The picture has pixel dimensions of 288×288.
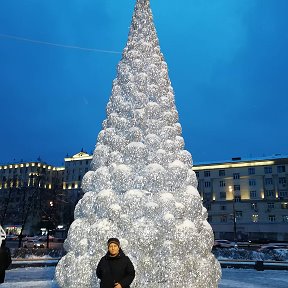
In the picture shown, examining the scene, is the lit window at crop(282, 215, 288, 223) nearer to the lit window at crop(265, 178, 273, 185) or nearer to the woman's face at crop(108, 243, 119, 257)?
the lit window at crop(265, 178, 273, 185)

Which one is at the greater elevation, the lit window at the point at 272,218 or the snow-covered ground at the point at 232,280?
the lit window at the point at 272,218

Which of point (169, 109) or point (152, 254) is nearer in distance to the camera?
point (152, 254)

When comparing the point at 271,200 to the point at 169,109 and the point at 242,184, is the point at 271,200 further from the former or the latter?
the point at 169,109

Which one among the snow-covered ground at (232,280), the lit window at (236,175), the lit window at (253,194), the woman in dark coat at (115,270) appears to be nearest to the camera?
the woman in dark coat at (115,270)

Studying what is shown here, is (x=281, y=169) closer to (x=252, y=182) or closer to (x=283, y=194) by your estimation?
(x=283, y=194)

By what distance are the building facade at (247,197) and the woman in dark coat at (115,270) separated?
49.2 m

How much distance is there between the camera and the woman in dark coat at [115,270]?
14.0ft

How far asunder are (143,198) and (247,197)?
52.9 meters

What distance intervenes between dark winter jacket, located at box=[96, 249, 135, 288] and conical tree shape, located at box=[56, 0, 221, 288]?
1635 mm

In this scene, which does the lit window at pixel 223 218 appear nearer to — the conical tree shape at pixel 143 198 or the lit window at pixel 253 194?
the lit window at pixel 253 194

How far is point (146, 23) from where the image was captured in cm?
798

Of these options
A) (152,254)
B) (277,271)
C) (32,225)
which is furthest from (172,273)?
(32,225)

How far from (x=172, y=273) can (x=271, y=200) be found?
5221 cm

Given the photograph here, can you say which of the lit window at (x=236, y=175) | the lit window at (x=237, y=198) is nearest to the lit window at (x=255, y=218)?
the lit window at (x=237, y=198)
